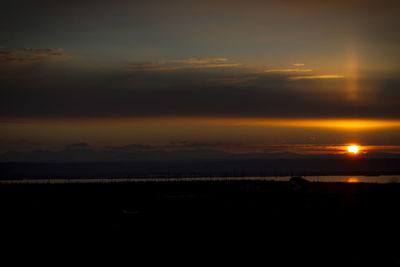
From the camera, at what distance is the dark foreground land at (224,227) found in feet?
81.4

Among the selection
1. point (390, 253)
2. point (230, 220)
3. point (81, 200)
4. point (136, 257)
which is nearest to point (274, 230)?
point (230, 220)

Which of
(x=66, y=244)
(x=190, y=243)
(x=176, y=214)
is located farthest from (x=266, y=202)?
(x=66, y=244)

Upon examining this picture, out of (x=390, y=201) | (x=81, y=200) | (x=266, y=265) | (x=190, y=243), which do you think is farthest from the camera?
(x=81, y=200)

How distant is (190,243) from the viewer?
2730 cm

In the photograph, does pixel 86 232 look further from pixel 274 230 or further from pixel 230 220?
pixel 274 230

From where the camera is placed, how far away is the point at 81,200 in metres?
48.2

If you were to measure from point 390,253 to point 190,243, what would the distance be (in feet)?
33.8

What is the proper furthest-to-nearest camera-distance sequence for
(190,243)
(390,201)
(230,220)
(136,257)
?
1. (390,201)
2. (230,220)
3. (190,243)
4. (136,257)

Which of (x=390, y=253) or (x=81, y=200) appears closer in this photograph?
(x=390, y=253)

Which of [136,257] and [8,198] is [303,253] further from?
[8,198]

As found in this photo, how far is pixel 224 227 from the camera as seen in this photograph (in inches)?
1228

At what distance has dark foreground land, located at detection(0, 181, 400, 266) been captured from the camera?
24797 mm

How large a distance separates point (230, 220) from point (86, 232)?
31.0ft

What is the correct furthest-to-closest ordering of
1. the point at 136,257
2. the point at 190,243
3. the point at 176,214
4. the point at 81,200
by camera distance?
the point at 81,200, the point at 176,214, the point at 190,243, the point at 136,257
